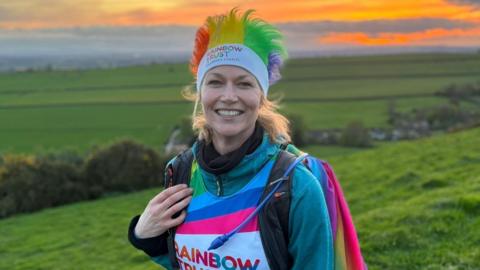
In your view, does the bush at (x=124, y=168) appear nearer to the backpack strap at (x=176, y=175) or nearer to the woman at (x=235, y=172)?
the backpack strap at (x=176, y=175)

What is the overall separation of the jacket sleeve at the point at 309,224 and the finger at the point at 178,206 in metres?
0.59

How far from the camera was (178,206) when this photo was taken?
8.53 ft

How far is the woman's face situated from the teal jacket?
0.58 ft

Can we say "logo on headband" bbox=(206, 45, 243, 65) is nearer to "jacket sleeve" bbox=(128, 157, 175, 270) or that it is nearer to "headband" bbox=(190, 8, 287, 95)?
"headband" bbox=(190, 8, 287, 95)

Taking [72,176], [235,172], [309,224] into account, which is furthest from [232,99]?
[72,176]

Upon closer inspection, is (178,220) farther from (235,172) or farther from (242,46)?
(242,46)

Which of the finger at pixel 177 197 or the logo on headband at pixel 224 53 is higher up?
the logo on headband at pixel 224 53

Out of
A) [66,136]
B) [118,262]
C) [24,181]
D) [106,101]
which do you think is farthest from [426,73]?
[118,262]

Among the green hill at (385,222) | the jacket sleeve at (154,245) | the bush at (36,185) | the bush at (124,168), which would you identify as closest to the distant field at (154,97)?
the bush at (124,168)

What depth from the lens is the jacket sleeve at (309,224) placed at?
2256 mm

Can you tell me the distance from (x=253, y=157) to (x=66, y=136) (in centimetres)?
4911

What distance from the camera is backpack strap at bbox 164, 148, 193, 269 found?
2719 mm

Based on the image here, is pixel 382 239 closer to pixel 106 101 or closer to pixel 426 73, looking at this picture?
pixel 106 101

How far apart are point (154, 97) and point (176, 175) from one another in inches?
2471
